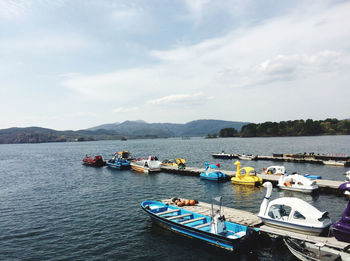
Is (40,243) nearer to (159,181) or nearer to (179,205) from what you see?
(179,205)

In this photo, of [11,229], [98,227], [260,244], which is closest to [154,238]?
[98,227]

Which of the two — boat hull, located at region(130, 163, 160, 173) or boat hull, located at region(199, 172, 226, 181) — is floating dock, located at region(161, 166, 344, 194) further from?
boat hull, located at region(130, 163, 160, 173)

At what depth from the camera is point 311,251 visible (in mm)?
16531

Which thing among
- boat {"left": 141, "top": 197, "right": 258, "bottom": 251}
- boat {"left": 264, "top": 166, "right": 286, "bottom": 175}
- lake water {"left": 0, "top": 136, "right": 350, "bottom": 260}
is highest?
boat {"left": 264, "top": 166, "right": 286, "bottom": 175}

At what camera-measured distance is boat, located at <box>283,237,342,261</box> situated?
15.4 meters

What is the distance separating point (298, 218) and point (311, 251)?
441 centimetres

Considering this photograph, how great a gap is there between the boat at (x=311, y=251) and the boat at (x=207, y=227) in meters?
2.96

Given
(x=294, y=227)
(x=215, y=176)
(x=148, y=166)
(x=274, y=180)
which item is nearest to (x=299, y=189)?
(x=274, y=180)

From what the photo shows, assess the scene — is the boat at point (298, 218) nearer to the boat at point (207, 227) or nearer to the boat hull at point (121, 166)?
the boat at point (207, 227)

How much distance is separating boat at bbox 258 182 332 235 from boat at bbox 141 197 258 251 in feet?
8.81

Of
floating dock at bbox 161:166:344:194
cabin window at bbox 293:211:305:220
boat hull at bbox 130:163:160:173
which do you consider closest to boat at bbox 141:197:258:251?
cabin window at bbox 293:211:305:220

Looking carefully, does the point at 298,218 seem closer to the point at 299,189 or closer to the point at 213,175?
the point at 299,189

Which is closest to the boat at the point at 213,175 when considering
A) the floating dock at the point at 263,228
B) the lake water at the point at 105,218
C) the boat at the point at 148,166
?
the lake water at the point at 105,218

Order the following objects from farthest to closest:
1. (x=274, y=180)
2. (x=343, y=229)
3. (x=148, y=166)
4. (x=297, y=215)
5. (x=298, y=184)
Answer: (x=148, y=166), (x=274, y=180), (x=298, y=184), (x=297, y=215), (x=343, y=229)
